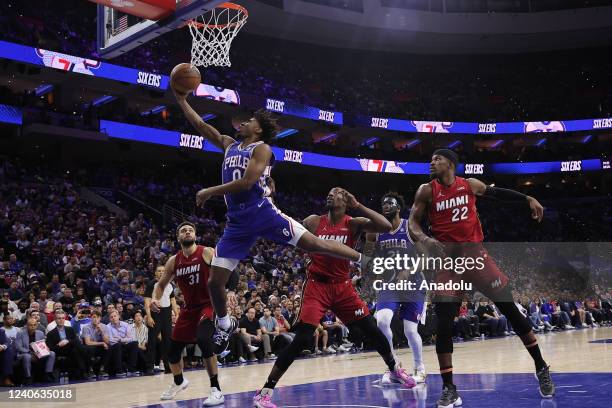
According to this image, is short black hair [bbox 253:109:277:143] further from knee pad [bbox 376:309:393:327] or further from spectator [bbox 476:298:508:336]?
spectator [bbox 476:298:508:336]

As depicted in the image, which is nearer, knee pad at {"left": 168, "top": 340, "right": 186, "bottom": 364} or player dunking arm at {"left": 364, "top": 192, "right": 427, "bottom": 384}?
knee pad at {"left": 168, "top": 340, "right": 186, "bottom": 364}

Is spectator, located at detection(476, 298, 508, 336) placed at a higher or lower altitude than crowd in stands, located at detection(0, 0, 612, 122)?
lower

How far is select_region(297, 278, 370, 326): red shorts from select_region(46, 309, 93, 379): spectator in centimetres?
566

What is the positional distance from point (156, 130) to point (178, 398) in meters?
19.8

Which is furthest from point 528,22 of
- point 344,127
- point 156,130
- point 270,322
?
point 270,322

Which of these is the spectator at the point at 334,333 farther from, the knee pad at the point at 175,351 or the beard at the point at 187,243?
the beard at the point at 187,243

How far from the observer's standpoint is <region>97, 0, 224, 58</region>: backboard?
8195 millimetres

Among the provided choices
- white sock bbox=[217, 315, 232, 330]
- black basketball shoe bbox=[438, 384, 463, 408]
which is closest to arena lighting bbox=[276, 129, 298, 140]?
white sock bbox=[217, 315, 232, 330]

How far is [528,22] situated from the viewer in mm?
37562

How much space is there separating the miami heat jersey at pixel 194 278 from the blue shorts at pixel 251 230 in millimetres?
1756

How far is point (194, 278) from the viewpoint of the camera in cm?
711

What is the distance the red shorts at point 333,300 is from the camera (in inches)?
238

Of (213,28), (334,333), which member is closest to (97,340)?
(213,28)

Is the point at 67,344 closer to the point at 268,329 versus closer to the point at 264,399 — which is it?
the point at 268,329
